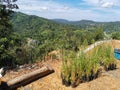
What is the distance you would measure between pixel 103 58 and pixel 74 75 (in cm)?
206

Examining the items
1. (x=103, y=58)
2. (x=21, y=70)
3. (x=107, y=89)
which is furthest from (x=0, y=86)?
(x=103, y=58)

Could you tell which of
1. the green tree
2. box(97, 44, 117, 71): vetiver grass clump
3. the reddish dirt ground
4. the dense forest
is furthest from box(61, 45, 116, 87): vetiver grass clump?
the green tree

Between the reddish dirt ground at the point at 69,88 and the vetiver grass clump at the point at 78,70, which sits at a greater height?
the vetiver grass clump at the point at 78,70

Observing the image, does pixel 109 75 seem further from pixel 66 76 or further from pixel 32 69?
pixel 32 69

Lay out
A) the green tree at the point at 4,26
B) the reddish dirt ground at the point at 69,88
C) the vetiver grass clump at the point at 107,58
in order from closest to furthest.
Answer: the reddish dirt ground at the point at 69,88 → the vetiver grass clump at the point at 107,58 → the green tree at the point at 4,26

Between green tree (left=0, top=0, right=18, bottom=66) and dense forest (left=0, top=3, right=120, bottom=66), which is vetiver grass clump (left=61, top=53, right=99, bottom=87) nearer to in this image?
dense forest (left=0, top=3, right=120, bottom=66)

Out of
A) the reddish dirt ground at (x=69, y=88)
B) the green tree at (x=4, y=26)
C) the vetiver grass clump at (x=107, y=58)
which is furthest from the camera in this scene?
the green tree at (x=4, y=26)

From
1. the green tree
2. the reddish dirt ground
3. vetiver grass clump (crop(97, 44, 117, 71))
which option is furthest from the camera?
the green tree

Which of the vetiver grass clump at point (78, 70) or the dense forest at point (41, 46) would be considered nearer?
the vetiver grass clump at point (78, 70)

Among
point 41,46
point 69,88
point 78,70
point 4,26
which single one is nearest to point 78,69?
point 78,70

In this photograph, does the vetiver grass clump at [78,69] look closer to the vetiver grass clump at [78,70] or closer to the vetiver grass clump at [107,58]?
the vetiver grass clump at [78,70]

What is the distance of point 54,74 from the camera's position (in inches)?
319

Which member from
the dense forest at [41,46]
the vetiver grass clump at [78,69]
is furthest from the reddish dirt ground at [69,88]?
the dense forest at [41,46]

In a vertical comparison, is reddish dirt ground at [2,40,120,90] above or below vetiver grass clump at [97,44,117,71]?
below
